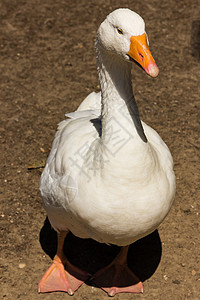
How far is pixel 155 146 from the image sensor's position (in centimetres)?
420

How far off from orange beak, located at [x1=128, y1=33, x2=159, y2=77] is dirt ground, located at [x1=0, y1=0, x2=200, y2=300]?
2479mm

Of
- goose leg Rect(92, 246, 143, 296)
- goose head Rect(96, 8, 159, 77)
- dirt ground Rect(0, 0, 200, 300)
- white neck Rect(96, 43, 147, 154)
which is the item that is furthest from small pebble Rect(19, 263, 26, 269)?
goose head Rect(96, 8, 159, 77)

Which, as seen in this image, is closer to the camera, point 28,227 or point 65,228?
point 65,228

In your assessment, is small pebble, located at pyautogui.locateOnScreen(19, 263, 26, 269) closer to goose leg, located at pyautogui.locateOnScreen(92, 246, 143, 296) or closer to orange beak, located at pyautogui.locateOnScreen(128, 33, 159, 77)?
goose leg, located at pyautogui.locateOnScreen(92, 246, 143, 296)

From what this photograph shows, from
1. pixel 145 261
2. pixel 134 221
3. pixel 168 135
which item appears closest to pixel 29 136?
pixel 168 135

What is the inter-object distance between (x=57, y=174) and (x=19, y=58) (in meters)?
4.04

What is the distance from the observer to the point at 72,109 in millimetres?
6703

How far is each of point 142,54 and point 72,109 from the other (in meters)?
3.64

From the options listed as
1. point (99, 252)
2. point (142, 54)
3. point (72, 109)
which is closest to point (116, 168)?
point (142, 54)

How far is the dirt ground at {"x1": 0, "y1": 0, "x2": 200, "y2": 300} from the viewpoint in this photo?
474cm

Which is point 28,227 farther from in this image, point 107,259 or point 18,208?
point 107,259

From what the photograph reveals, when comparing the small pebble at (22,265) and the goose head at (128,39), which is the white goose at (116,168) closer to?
the goose head at (128,39)

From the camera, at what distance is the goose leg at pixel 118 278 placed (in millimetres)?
4562

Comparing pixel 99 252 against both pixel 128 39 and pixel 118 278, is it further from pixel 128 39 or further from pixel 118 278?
pixel 128 39
